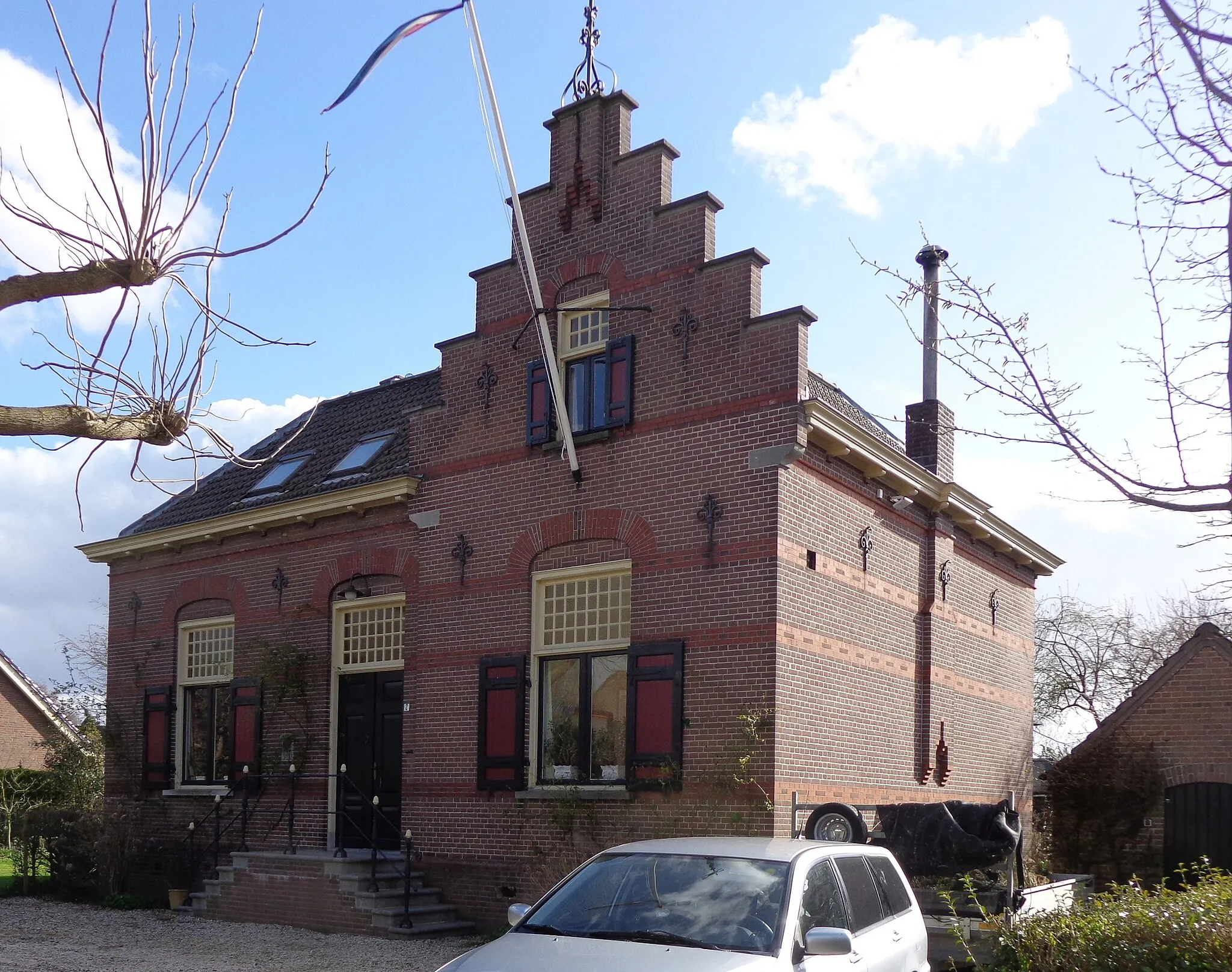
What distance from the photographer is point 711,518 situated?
14219 mm

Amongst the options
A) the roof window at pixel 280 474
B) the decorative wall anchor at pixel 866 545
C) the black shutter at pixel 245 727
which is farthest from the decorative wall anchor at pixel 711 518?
the roof window at pixel 280 474

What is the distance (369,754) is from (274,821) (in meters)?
2.02

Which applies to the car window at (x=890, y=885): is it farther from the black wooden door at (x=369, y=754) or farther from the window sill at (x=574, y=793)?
the black wooden door at (x=369, y=754)

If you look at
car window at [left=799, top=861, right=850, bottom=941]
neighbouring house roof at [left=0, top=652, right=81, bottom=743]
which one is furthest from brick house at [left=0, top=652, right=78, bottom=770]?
car window at [left=799, top=861, right=850, bottom=941]

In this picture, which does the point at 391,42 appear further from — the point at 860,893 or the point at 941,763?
the point at 941,763

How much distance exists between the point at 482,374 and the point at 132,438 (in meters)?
9.65

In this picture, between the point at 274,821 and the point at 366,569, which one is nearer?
the point at 366,569

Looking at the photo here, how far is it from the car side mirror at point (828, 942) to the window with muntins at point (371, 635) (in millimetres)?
11802

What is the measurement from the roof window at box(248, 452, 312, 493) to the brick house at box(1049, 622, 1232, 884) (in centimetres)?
1363

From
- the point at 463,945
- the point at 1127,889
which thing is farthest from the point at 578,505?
the point at 1127,889

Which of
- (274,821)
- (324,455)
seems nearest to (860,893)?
(274,821)

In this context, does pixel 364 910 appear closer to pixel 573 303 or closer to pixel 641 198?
pixel 573 303

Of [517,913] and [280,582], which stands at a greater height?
[280,582]

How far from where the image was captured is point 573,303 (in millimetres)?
16094
